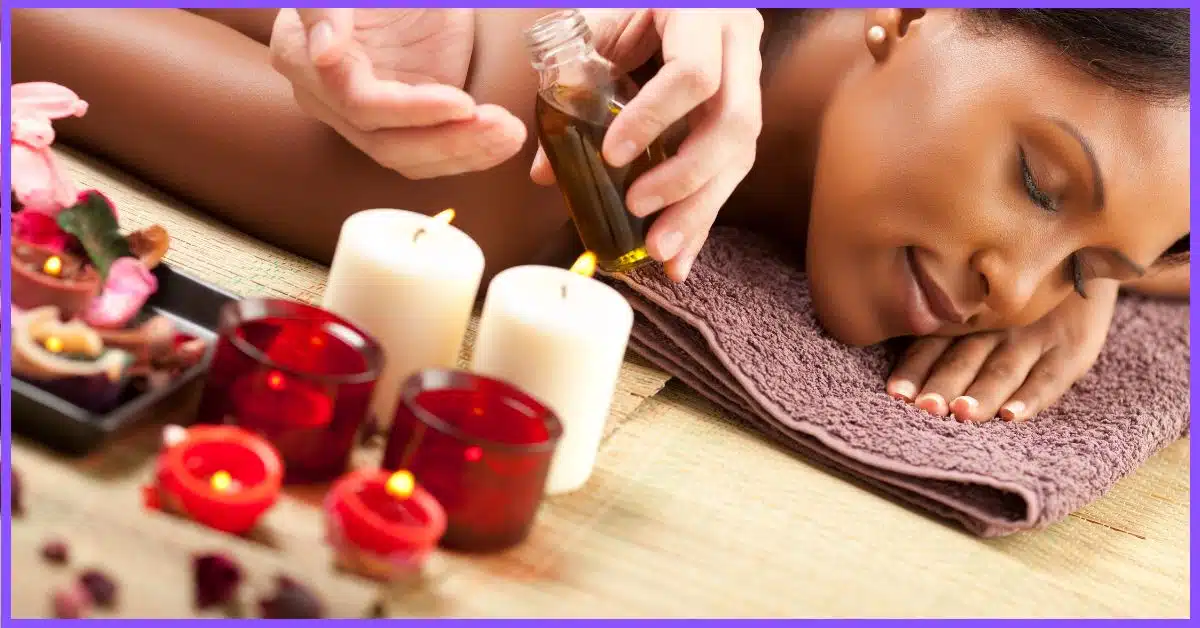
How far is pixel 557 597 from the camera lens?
0.68 m

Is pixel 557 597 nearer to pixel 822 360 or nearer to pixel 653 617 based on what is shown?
pixel 653 617

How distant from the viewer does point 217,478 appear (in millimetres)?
622

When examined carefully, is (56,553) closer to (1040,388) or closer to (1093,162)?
(1093,162)

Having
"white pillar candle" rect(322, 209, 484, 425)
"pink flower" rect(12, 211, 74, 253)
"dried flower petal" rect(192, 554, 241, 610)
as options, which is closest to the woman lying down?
"white pillar candle" rect(322, 209, 484, 425)

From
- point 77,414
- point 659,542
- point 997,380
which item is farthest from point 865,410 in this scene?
point 77,414

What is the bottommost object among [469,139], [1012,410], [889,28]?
[1012,410]

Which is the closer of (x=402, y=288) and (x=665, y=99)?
(x=402, y=288)

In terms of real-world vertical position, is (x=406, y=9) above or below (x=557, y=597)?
above

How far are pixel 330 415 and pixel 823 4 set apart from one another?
78cm

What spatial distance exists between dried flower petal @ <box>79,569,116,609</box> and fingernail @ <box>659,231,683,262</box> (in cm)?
49

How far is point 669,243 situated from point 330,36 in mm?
299

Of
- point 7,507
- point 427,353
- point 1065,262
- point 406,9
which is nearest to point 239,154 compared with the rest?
point 406,9

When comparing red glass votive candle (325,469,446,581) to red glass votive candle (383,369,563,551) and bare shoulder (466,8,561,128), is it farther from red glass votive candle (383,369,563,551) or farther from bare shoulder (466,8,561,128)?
bare shoulder (466,8,561,128)

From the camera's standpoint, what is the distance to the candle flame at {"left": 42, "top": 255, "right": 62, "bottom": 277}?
0.71 metres
